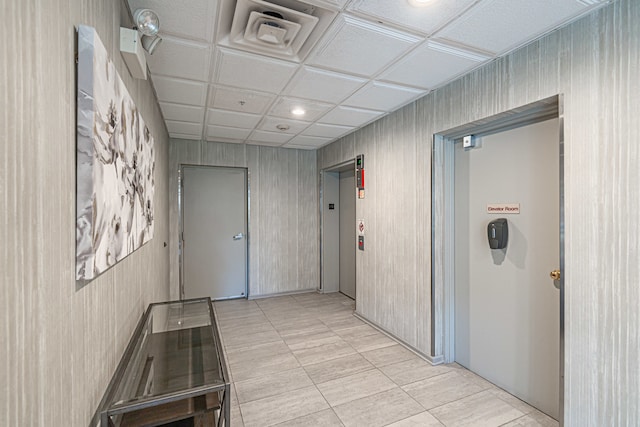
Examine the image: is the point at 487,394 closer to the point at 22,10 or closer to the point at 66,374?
the point at 66,374

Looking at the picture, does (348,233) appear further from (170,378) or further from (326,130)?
(170,378)

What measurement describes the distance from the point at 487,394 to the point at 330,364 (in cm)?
134

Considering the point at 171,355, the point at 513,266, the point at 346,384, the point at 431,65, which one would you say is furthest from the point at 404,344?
the point at 431,65

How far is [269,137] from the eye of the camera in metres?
4.54

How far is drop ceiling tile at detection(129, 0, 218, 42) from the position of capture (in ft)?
5.30

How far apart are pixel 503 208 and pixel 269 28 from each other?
221 cm

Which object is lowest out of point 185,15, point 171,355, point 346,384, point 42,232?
point 346,384

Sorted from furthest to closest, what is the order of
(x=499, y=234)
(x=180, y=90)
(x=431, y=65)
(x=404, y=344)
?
(x=404, y=344) → (x=180, y=90) → (x=499, y=234) → (x=431, y=65)

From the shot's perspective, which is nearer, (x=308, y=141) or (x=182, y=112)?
(x=182, y=112)

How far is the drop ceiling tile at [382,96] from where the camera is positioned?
2746 millimetres

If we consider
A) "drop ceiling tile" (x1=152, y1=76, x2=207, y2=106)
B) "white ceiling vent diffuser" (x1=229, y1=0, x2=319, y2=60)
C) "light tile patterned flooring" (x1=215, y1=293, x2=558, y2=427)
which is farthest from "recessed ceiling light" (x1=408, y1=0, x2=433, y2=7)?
"light tile patterned flooring" (x1=215, y1=293, x2=558, y2=427)

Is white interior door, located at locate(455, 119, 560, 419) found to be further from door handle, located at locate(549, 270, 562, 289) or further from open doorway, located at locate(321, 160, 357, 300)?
open doorway, located at locate(321, 160, 357, 300)

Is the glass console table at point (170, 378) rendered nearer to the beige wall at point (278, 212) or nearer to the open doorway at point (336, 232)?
the beige wall at point (278, 212)

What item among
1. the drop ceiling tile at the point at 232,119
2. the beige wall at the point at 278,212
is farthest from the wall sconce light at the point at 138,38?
the beige wall at the point at 278,212
